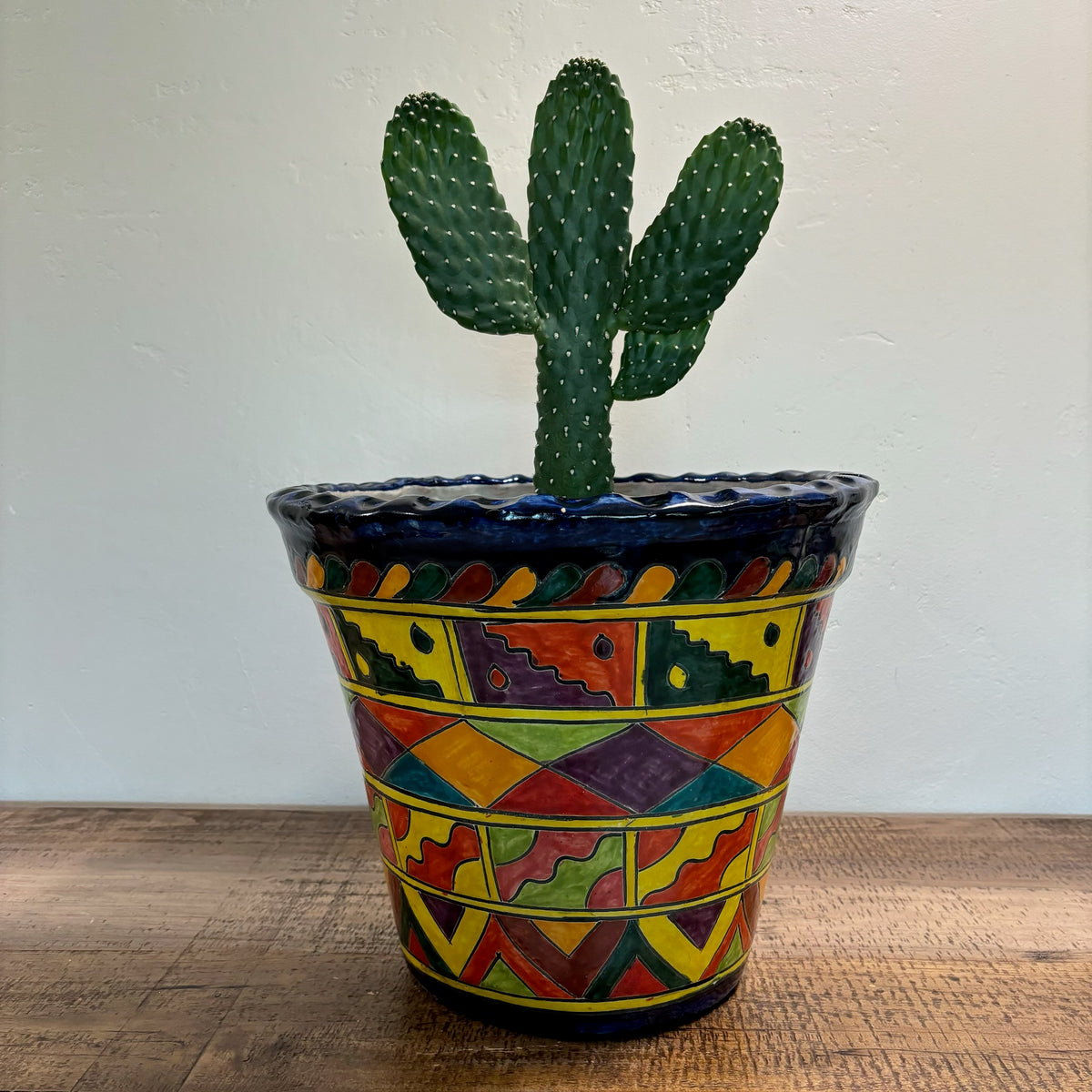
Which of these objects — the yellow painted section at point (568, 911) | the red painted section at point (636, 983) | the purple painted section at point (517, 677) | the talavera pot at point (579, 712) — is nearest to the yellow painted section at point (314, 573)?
the talavera pot at point (579, 712)

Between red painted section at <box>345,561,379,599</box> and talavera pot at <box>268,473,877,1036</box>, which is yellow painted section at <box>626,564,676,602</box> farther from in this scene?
red painted section at <box>345,561,379,599</box>

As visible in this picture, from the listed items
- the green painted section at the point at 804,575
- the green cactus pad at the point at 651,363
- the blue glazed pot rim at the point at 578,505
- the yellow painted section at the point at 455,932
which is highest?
the green cactus pad at the point at 651,363

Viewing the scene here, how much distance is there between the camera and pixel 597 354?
0.67 metres

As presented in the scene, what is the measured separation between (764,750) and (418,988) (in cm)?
30

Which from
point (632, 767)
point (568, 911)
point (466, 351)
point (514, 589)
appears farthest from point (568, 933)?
point (466, 351)

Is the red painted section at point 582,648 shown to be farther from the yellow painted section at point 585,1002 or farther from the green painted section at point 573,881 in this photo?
the yellow painted section at point 585,1002

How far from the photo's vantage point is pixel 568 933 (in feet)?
2.02

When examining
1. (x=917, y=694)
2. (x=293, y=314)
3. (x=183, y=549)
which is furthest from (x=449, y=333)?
(x=917, y=694)

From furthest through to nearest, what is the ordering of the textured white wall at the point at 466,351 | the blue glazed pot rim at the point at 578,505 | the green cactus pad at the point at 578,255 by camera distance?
the textured white wall at the point at 466,351 → the green cactus pad at the point at 578,255 → the blue glazed pot rim at the point at 578,505

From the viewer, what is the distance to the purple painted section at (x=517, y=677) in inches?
22.5

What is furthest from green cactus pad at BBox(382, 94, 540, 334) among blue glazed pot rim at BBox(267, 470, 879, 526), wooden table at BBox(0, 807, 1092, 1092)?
wooden table at BBox(0, 807, 1092, 1092)

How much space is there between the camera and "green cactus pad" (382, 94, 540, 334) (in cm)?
65

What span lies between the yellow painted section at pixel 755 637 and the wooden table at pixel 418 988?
0.76ft

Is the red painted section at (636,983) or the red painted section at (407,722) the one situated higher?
the red painted section at (407,722)
